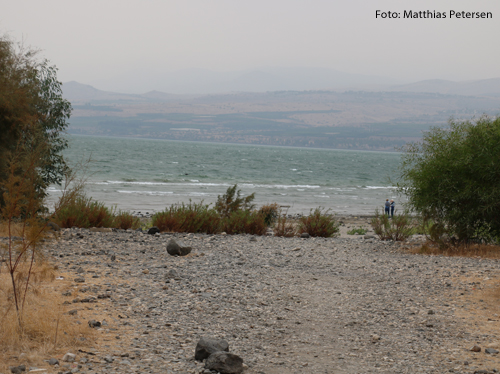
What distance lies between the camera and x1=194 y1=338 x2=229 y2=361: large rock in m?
4.78

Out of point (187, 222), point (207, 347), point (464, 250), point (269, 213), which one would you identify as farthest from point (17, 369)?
point (269, 213)

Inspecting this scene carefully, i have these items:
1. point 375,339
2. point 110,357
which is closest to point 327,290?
point 375,339

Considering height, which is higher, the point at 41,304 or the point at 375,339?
the point at 41,304

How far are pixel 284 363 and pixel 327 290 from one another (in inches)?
132

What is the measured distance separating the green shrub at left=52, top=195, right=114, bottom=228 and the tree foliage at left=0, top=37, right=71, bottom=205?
0.94 metres

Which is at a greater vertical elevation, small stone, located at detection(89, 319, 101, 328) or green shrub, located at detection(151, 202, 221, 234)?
green shrub, located at detection(151, 202, 221, 234)

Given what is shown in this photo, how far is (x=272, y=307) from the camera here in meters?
6.93

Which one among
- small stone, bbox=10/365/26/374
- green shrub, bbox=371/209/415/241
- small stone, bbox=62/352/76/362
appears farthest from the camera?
green shrub, bbox=371/209/415/241

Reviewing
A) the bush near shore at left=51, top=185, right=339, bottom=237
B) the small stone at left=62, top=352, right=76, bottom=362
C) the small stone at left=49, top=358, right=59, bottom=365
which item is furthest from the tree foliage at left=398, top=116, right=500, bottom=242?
the small stone at left=49, top=358, right=59, bottom=365

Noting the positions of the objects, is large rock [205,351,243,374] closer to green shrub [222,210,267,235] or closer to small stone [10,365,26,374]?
small stone [10,365,26,374]

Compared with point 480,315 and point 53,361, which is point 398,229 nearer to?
point 480,315

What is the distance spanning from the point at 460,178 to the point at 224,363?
953 centimetres

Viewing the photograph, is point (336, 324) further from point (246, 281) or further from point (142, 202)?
point (142, 202)

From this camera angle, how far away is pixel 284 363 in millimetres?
4941
